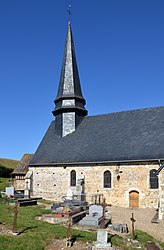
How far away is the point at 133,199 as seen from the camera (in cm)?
1642

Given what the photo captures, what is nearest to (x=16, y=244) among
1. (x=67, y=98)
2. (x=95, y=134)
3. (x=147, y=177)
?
(x=147, y=177)

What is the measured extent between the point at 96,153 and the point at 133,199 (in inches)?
170

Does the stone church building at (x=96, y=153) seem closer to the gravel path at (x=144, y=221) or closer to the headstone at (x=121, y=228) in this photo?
the gravel path at (x=144, y=221)

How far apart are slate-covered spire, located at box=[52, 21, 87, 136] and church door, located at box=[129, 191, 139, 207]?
876 centimetres

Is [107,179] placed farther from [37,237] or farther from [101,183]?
[37,237]

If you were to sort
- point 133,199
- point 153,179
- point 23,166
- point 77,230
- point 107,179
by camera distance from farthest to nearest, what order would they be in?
point 23,166 → point 107,179 → point 133,199 → point 153,179 → point 77,230

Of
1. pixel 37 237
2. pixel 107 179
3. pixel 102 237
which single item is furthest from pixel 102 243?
pixel 107 179

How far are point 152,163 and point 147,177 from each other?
0.96 m

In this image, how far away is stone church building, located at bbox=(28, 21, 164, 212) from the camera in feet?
53.5

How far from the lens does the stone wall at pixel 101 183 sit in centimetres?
1603

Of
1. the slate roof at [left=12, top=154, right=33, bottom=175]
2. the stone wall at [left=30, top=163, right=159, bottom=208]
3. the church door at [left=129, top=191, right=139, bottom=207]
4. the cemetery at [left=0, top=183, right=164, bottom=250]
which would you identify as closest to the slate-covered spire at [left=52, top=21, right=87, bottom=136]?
the stone wall at [left=30, top=163, right=159, bottom=208]

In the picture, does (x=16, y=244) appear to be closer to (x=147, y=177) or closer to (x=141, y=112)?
(x=147, y=177)

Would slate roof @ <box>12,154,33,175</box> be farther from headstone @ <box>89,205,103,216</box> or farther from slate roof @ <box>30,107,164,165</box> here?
headstone @ <box>89,205,103,216</box>

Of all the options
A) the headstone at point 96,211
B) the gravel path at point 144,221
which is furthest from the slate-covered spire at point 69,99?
the headstone at point 96,211
